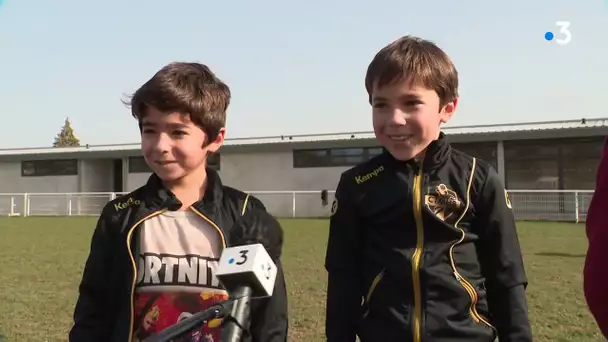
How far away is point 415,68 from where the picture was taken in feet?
6.77

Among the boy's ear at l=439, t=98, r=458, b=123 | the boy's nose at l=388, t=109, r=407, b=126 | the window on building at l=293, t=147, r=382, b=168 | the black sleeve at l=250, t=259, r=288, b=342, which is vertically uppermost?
the window on building at l=293, t=147, r=382, b=168

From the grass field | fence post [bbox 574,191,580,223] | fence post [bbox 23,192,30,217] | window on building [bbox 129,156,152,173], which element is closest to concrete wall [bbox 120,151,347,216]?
window on building [bbox 129,156,152,173]

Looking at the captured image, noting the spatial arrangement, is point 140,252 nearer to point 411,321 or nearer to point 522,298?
point 411,321

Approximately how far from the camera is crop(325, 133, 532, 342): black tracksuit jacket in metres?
1.98

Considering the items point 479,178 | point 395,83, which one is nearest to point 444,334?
point 479,178

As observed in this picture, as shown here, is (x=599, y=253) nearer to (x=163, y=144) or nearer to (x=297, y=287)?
(x=163, y=144)

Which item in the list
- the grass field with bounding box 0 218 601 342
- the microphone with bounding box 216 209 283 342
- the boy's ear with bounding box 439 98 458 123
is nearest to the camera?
the microphone with bounding box 216 209 283 342

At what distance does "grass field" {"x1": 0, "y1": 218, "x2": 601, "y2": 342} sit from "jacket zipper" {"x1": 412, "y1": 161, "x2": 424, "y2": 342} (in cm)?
276

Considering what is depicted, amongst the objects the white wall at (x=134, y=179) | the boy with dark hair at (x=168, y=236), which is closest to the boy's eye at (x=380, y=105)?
the boy with dark hair at (x=168, y=236)

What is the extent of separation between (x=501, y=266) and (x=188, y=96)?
4.07ft

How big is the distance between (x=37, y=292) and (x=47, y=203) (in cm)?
2233

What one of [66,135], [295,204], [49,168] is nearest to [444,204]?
[295,204]

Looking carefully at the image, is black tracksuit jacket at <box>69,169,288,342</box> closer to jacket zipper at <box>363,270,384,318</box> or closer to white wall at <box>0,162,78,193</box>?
jacket zipper at <box>363,270,384,318</box>

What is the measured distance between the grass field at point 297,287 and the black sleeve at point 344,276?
8.42 feet
